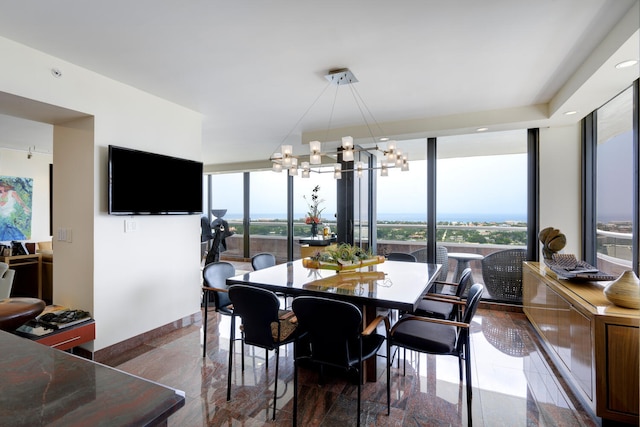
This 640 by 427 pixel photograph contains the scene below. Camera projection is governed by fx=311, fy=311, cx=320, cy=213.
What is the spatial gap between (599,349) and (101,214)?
3972 millimetres

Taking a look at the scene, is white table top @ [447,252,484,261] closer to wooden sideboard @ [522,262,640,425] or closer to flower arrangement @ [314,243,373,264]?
wooden sideboard @ [522,262,640,425]

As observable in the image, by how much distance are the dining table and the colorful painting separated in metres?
5.28

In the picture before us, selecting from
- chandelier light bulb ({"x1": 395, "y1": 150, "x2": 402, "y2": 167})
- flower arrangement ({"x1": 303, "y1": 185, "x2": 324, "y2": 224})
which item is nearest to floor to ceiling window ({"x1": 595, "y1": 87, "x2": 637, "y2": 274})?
chandelier light bulb ({"x1": 395, "y1": 150, "x2": 402, "y2": 167})

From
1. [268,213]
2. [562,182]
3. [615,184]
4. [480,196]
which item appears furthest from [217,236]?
[615,184]

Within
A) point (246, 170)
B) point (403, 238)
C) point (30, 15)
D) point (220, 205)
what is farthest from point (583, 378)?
point (220, 205)

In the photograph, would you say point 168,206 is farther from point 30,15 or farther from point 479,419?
point 479,419

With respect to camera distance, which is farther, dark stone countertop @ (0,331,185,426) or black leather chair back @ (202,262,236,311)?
black leather chair back @ (202,262,236,311)

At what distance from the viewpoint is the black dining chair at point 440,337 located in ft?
6.64

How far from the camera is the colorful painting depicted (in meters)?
5.23

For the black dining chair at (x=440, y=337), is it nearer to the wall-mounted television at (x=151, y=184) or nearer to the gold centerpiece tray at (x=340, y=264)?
the gold centerpiece tray at (x=340, y=264)

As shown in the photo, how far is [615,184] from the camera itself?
3049 millimetres

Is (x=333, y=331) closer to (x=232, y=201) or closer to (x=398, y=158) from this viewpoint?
(x=398, y=158)

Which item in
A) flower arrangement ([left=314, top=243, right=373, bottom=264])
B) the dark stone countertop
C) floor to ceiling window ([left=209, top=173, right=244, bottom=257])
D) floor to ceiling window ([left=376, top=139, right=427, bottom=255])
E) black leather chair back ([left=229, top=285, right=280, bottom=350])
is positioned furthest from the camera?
floor to ceiling window ([left=209, top=173, right=244, bottom=257])

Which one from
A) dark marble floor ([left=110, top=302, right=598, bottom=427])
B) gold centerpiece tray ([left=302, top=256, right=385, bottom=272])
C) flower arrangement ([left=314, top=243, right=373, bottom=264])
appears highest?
flower arrangement ([left=314, top=243, right=373, bottom=264])
